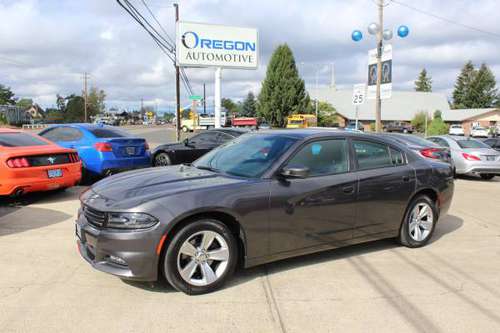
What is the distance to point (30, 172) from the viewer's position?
24.1 ft

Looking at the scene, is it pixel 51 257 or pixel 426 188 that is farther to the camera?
pixel 426 188

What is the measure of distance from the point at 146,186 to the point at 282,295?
1.68 meters

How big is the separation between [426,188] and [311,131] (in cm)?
182

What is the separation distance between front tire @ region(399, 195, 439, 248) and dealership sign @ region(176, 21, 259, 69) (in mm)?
17890

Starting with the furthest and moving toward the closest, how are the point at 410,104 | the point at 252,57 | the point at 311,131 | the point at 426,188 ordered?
the point at 410,104 → the point at 252,57 → the point at 426,188 → the point at 311,131

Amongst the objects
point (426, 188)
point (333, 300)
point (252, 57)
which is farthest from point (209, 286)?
point (252, 57)

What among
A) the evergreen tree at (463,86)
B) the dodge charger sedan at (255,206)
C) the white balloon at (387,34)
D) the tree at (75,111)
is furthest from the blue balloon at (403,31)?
the evergreen tree at (463,86)

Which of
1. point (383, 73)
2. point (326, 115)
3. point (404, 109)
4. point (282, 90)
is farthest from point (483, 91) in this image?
point (383, 73)

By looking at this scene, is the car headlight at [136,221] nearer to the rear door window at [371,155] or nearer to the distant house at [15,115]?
the rear door window at [371,155]

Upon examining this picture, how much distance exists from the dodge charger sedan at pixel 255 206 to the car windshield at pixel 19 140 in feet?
13.4

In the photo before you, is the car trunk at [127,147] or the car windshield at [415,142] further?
the car windshield at [415,142]

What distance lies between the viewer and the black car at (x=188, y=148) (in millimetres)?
12336

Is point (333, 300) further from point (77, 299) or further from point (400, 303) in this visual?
point (77, 299)

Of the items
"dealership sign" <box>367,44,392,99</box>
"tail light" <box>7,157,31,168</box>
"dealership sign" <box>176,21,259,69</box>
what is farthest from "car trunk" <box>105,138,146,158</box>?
"dealership sign" <box>367,44,392,99</box>
